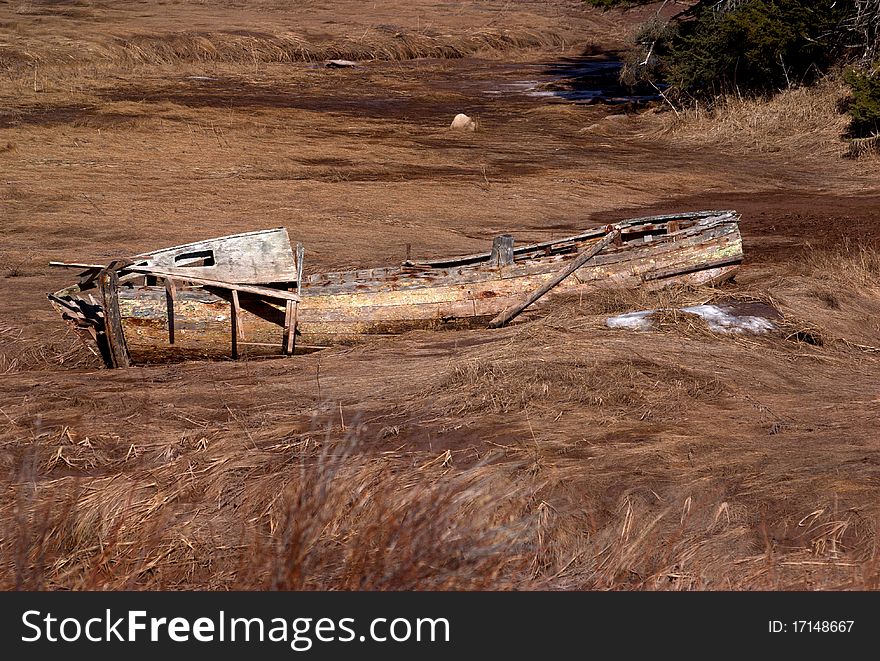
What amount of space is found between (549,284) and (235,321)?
385 centimetres

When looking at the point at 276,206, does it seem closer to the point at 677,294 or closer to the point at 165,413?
the point at 677,294

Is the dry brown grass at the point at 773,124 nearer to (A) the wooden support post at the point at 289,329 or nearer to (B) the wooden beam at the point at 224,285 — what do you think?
(A) the wooden support post at the point at 289,329

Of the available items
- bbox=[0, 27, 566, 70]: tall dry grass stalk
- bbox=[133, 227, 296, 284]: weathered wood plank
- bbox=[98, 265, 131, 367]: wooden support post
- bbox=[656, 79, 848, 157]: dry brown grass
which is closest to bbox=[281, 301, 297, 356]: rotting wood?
bbox=[133, 227, 296, 284]: weathered wood plank

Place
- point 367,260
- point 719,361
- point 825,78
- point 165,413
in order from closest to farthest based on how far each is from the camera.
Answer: point 165,413, point 719,361, point 367,260, point 825,78

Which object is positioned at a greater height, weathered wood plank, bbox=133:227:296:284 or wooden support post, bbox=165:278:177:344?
weathered wood plank, bbox=133:227:296:284

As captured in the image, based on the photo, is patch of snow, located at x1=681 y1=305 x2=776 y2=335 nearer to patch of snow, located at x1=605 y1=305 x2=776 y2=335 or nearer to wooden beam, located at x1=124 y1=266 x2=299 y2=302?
patch of snow, located at x1=605 y1=305 x2=776 y2=335

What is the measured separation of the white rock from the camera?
2684 cm

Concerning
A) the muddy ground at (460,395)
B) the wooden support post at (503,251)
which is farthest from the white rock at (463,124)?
the wooden support post at (503,251)

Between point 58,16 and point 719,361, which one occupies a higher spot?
point 58,16

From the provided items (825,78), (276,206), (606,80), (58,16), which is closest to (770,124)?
(825,78)

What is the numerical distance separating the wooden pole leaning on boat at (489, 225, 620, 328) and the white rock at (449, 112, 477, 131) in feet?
48.2

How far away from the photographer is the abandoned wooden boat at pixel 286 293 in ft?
35.9

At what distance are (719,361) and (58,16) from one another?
38.0 meters

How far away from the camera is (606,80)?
116 ft
